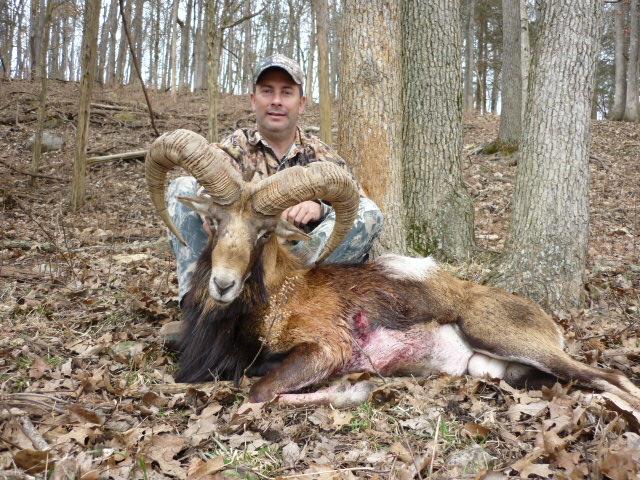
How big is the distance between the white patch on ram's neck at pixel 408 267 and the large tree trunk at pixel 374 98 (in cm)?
102

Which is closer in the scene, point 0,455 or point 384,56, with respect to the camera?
point 0,455

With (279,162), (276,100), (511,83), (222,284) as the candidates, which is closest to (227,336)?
(222,284)

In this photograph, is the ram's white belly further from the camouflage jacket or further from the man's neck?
the man's neck

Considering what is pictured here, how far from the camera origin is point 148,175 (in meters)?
5.00

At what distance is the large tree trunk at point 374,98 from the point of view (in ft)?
20.5

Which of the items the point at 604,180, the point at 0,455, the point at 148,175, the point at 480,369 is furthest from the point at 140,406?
the point at 604,180

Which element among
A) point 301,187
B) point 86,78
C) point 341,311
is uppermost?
point 86,78

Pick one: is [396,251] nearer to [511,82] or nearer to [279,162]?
[279,162]

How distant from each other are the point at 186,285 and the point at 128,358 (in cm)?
93

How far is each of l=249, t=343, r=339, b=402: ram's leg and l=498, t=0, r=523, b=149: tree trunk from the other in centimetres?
1283

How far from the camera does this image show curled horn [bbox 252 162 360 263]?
4.42m

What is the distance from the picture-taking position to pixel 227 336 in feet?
15.0

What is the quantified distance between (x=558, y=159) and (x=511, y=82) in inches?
441

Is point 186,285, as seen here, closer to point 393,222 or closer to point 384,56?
point 393,222
